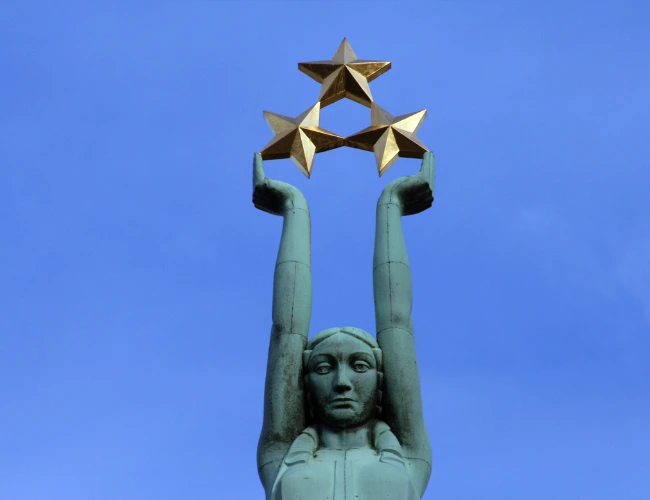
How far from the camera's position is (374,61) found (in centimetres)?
2030

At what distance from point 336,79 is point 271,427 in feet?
19.3

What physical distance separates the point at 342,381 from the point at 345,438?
2.22 ft

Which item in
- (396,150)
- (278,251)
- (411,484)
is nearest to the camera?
(411,484)

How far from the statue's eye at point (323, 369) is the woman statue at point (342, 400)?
1cm

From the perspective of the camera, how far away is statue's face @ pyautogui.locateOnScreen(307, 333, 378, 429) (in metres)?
16.3

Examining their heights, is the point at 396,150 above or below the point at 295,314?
above

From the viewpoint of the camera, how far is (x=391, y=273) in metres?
17.5

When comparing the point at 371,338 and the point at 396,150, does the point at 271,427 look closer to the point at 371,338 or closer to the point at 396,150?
the point at 371,338

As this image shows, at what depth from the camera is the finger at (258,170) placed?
61.0 feet

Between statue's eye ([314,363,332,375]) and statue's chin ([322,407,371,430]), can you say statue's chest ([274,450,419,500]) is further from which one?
statue's eye ([314,363,332,375])

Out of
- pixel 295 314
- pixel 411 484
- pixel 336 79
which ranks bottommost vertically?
pixel 411 484

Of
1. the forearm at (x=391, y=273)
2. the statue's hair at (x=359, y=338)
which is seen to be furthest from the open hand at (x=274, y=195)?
the statue's hair at (x=359, y=338)

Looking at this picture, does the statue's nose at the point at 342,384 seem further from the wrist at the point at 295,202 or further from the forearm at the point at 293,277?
the wrist at the point at 295,202

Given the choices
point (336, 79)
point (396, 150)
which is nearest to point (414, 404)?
point (396, 150)
